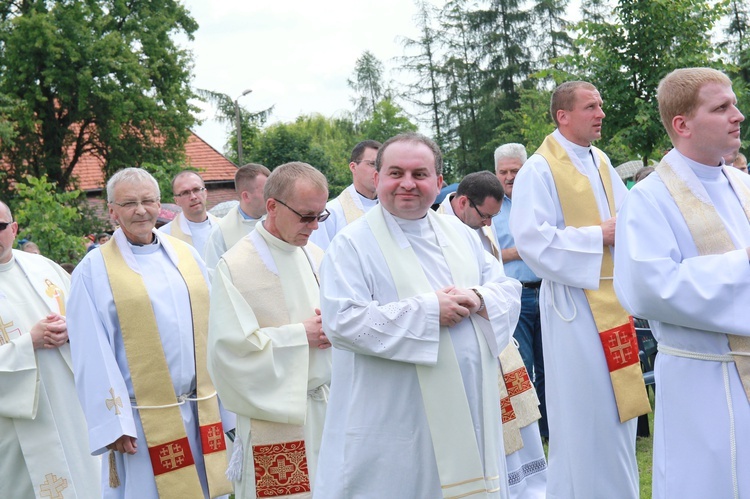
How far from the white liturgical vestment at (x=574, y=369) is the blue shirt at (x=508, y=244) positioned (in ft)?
6.26

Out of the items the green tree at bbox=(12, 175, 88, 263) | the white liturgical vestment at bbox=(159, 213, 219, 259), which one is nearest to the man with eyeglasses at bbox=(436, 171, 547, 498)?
the white liturgical vestment at bbox=(159, 213, 219, 259)

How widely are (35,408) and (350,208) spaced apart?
3.03m

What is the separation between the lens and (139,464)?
210 inches

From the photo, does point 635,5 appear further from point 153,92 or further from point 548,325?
point 153,92

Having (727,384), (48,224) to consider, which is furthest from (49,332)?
(48,224)

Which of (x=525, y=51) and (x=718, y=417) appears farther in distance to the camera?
(x=525, y=51)

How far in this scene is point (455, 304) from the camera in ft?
13.0

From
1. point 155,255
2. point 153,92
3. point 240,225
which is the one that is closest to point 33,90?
point 153,92

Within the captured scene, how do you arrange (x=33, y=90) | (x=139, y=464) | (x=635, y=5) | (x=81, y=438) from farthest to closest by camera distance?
(x=33, y=90)
(x=635, y=5)
(x=81, y=438)
(x=139, y=464)

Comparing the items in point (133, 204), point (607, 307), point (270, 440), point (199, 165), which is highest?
point (199, 165)

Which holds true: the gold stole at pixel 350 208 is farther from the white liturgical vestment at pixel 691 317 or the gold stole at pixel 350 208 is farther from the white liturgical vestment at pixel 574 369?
the white liturgical vestment at pixel 691 317

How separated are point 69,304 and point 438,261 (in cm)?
233

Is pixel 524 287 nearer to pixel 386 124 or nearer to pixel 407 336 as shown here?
pixel 407 336

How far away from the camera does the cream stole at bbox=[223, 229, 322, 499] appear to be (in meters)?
5.11
